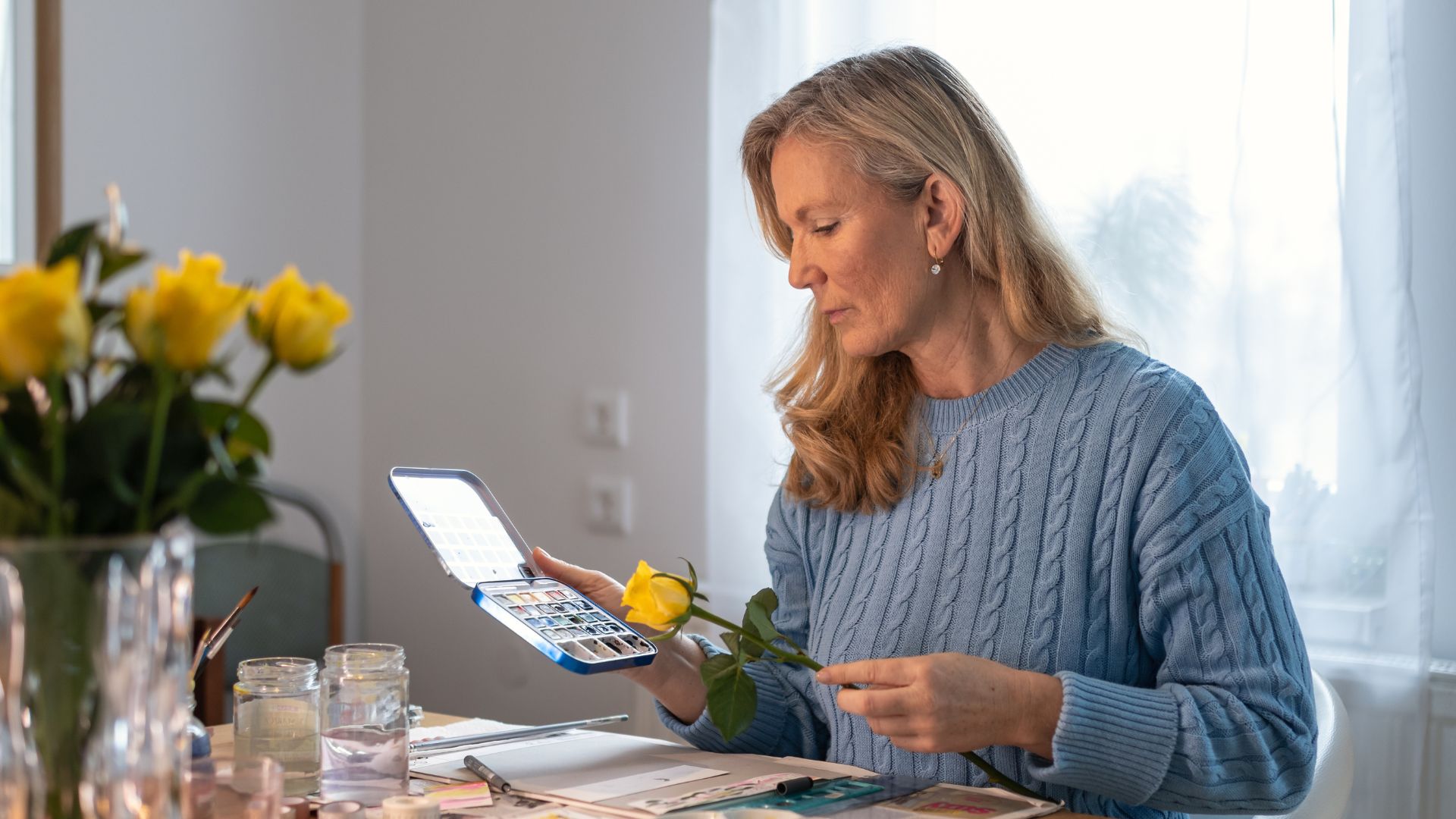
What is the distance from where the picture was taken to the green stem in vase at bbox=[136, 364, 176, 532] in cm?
66

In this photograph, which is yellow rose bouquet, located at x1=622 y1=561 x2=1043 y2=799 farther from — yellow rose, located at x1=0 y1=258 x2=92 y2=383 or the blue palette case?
yellow rose, located at x1=0 y1=258 x2=92 y2=383


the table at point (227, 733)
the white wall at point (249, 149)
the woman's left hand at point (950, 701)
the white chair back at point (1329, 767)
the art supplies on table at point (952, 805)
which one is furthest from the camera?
the white wall at point (249, 149)

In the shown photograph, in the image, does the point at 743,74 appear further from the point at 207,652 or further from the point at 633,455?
the point at 207,652

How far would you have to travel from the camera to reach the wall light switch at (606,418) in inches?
103

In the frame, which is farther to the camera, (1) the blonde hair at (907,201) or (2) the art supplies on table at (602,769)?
(1) the blonde hair at (907,201)

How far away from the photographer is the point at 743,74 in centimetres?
237

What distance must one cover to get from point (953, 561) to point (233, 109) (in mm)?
2020

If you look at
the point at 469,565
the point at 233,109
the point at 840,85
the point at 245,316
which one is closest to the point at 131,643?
the point at 245,316

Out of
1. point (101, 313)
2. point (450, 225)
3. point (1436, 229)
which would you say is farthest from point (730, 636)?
point (450, 225)

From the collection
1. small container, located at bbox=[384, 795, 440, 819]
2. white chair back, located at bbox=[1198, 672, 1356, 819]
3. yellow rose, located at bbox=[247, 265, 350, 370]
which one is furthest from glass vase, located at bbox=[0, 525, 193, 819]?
white chair back, located at bbox=[1198, 672, 1356, 819]

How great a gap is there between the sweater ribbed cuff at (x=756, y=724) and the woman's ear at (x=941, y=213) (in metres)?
0.49

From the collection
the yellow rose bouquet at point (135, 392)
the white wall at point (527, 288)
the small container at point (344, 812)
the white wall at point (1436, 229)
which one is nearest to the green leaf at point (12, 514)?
the yellow rose bouquet at point (135, 392)

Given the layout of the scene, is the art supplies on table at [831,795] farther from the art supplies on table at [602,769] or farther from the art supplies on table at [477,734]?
the art supplies on table at [477,734]

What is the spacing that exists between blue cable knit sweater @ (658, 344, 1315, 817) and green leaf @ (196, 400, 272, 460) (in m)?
0.74
